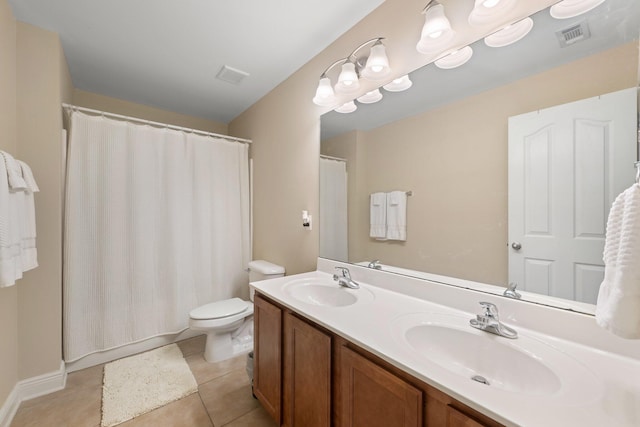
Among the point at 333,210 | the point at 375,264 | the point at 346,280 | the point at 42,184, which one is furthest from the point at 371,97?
the point at 42,184

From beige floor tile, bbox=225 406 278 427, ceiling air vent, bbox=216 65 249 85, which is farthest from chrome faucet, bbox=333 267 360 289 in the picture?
ceiling air vent, bbox=216 65 249 85

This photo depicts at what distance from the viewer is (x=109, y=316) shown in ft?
6.75

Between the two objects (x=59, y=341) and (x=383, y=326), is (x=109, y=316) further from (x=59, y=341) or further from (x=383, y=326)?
(x=383, y=326)

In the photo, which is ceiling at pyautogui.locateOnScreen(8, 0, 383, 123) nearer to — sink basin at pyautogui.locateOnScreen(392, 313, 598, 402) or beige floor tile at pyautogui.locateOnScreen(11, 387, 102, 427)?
sink basin at pyautogui.locateOnScreen(392, 313, 598, 402)

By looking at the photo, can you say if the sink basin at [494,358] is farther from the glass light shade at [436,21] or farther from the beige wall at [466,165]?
the glass light shade at [436,21]

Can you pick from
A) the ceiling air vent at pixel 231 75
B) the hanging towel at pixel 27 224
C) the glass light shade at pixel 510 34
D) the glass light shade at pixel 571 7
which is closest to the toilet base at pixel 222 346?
the hanging towel at pixel 27 224

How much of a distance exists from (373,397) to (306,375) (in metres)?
0.39

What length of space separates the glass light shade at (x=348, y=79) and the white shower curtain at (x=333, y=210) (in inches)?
18.7

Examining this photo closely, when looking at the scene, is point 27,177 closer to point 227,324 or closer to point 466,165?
point 227,324

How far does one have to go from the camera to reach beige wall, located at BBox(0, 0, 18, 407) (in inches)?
55.1

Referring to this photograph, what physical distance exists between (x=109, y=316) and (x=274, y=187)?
5.73ft

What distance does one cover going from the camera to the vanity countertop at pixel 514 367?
1.75ft

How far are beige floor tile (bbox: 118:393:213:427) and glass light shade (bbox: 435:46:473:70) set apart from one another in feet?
7.64

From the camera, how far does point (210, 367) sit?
198 cm
